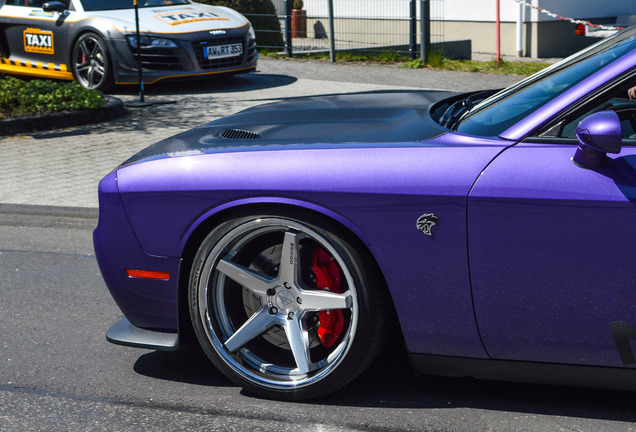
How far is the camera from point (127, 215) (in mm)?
Result: 3543

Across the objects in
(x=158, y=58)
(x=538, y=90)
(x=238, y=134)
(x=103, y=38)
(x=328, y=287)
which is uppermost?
(x=538, y=90)

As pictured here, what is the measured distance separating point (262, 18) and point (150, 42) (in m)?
5.73

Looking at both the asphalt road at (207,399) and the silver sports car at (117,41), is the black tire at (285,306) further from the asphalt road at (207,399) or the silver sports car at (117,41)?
the silver sports car at (117,41)

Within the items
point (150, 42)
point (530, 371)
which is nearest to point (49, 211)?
point (530, 371)

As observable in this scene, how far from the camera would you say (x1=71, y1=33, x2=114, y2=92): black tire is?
11406 mm

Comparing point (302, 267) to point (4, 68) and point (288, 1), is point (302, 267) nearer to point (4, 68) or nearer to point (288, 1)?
point (4, 68)

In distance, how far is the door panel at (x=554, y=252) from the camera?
116 inches

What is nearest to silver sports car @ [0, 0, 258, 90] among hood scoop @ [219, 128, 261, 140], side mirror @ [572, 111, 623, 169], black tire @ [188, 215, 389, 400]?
hood scoop @ [219, 128, 261, 140]

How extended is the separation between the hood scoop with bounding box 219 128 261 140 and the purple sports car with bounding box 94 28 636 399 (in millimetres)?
11

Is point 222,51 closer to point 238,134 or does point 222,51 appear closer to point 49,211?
point 49,211

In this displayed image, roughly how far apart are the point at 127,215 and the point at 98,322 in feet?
3.97

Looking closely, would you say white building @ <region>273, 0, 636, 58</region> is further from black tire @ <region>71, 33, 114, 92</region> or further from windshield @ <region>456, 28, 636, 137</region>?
windshield @ <region>456, 28, 636, 137</region>

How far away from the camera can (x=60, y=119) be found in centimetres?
980

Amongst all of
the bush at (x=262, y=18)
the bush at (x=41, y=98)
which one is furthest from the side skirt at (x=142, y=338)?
the bush at (x=262, y=18)
